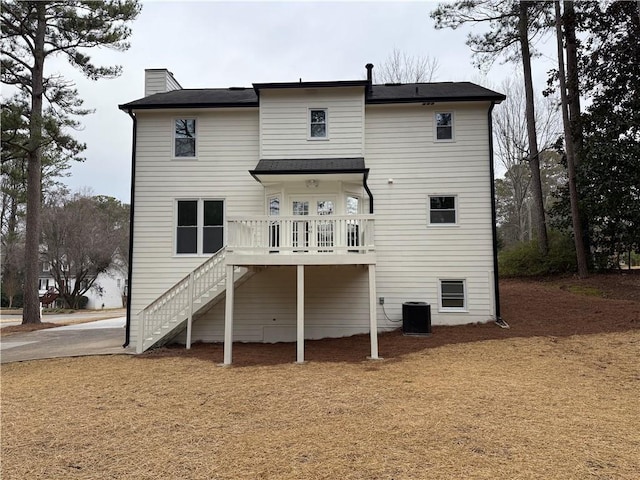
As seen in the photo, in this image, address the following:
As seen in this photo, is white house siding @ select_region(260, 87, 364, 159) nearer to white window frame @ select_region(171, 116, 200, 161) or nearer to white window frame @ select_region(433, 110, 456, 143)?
white window frame @ select_region(171, 116, 200, 161)

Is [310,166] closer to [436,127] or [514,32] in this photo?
[436,127]

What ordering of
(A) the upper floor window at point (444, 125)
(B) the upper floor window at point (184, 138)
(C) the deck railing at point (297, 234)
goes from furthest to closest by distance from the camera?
(B) the upper floor window at point (184, 138)
(A) the upper floor window at point (444, 125)
(C) the deck railing at point (297, 234)

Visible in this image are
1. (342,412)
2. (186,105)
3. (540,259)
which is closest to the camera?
(342,412)

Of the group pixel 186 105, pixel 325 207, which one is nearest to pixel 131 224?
pixel 186 105

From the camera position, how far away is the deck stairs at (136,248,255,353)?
1014cm

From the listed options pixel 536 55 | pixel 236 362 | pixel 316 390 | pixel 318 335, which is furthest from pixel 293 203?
pixel 536 55

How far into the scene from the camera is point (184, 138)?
39.4 feet

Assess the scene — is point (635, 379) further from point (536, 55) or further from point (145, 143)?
point (536, 55)

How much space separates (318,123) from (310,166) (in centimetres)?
177

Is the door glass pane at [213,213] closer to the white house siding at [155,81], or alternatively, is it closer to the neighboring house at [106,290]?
the white house siding at [155,81]

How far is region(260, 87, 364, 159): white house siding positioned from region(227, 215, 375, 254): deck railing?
9.46 feet

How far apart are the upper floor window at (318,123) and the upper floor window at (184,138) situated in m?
3.65

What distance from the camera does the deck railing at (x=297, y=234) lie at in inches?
360

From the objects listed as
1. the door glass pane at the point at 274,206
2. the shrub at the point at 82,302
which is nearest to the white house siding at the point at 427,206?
the door glass pane at the point at 274,206
